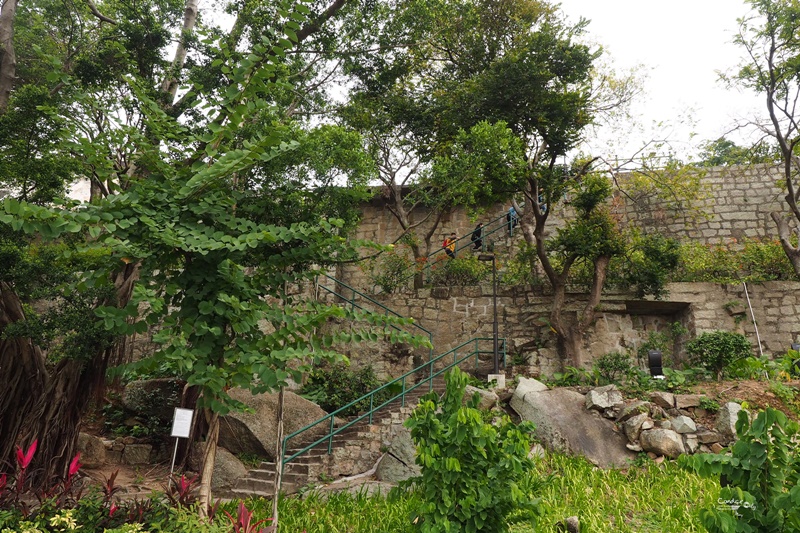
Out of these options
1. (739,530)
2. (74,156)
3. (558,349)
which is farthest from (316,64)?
(739,530)

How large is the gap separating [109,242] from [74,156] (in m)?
4.85

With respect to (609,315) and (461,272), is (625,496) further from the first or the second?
(461,272)

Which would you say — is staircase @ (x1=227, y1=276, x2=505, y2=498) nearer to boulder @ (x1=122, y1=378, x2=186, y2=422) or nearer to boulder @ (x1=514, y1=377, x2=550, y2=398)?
boulder @ (x1=514, y1=377, x2=550, y2=398)

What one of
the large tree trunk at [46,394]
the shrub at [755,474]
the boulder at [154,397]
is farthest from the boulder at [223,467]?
the shrub at [755,474]

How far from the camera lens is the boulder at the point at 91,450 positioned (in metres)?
6.65

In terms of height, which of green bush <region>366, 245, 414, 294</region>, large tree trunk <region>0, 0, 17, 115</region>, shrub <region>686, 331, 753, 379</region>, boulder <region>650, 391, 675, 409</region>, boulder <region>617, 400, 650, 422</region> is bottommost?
boulder <region>617, 400, 650, 422</region>

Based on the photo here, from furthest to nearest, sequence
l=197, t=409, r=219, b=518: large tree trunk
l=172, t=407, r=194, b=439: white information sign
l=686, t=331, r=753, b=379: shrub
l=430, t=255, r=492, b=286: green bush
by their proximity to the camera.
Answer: l=430, t=255, r=492, b=286: green bush → l=686, t=331, r=753, b=379: shrub → l=172, t=407, r=194, b=439: white information sign → l=197, t=409, r=219, b=518: large tree trunk

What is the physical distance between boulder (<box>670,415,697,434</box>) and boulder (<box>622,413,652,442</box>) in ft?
1.23

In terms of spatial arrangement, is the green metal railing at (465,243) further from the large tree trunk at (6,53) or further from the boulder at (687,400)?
the large tree trunk at (6,53)

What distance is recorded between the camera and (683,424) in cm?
627

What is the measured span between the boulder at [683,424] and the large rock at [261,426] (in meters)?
4.72

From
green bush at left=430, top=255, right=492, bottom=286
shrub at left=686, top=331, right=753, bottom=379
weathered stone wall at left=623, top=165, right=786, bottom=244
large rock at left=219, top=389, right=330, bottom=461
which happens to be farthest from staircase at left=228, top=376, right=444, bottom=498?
weathered stone wall at left=623, top=165, right=786, bottom=244

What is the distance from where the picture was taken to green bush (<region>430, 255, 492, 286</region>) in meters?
10.6

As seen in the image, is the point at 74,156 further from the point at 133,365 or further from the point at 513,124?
the point at 513,124
